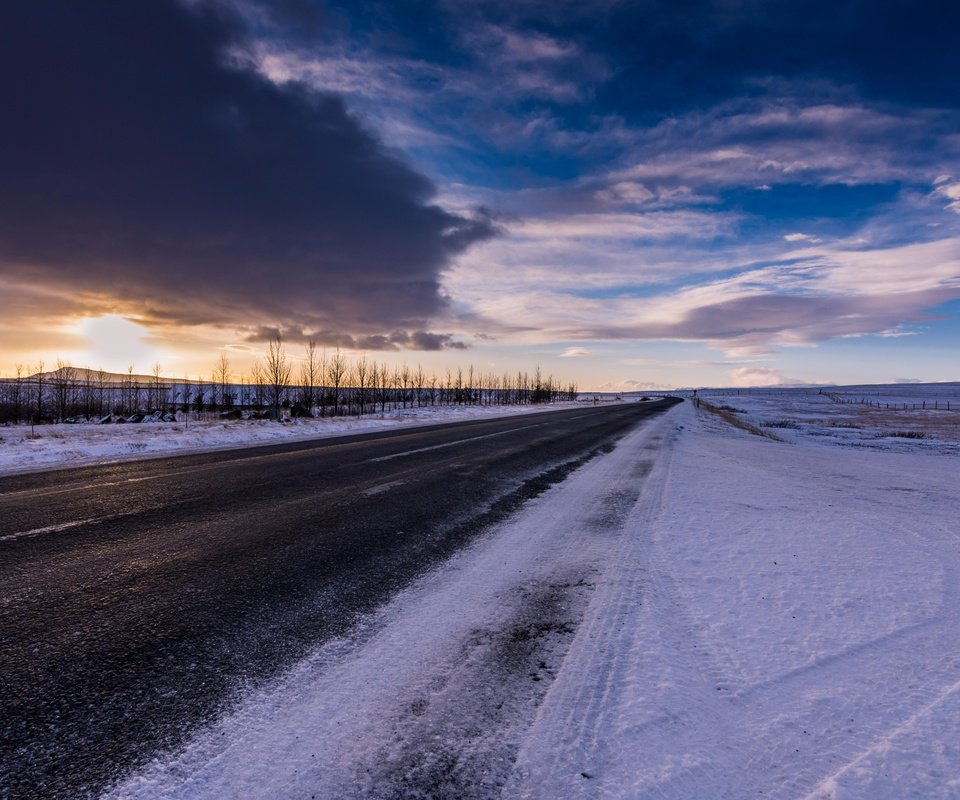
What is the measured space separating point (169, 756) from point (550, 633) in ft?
Answer: 6.85

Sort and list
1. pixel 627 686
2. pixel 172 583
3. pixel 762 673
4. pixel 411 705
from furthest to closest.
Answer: pixel 172 583 < pixel 762 673 < pixel 627 686 < pixel 411 705

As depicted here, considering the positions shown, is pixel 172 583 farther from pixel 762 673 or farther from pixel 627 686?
pixel 762 673

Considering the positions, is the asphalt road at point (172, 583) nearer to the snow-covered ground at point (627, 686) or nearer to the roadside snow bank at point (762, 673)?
the snow-covered ground at point (627, 686)

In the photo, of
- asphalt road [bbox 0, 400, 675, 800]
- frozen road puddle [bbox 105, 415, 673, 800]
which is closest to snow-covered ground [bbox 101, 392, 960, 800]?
frozen road puddle [bbox 105, 415, 673, 800]

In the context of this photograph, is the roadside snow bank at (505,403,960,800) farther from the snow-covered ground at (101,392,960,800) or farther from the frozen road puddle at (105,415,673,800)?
the frozen road puddle at (105,415,673,800)

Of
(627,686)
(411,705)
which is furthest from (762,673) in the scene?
(411,705)

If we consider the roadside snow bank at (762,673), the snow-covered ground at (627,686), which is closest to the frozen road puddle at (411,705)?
the snow-covered ground at (627,686)

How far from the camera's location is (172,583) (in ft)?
12.2

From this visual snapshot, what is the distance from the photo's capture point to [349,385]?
71875 mm

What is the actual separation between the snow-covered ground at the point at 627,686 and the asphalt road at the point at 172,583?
11.6 inches

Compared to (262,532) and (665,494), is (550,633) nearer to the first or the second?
(262,532)

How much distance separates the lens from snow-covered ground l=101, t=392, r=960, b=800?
1901 millimetres

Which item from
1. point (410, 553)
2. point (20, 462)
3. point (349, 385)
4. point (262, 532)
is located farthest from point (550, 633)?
point (349, 385)

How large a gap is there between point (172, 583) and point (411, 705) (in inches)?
96.9
